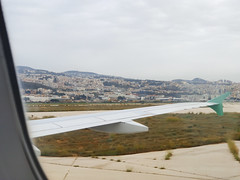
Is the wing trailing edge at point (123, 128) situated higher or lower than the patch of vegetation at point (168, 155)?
higher

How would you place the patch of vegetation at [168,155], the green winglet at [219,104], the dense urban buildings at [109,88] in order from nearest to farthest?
1. the dense urban buildings at [109,88]
2. the patch of vegetation at [168,155]
3. the green winglet at [219,104]

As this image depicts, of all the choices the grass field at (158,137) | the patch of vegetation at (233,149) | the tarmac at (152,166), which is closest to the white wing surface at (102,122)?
the grass field at (158,137)

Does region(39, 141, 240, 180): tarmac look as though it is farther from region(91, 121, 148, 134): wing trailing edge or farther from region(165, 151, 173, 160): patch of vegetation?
region(91, 121, 148, 134): wing trailing edge

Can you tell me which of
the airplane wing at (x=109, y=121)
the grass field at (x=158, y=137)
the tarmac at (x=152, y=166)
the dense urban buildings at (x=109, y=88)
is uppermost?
the dense urban buildings at (x=109, y=88)

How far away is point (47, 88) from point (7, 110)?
1052 mm

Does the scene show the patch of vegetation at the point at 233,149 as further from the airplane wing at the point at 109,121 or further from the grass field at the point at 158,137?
the airplane wing at the point at 109,121

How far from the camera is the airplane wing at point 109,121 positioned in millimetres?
2633

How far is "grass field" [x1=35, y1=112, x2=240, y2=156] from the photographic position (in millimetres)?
3211

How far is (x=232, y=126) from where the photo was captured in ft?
12.2

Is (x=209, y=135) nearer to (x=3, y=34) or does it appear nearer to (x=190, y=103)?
(x=190, y=103)

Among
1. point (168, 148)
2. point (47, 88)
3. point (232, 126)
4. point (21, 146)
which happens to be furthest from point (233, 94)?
point (21, 146)

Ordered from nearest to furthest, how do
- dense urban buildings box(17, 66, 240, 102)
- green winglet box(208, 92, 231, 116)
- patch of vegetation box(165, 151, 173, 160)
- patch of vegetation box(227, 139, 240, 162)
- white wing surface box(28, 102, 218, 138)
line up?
white wing surface box(28, 102, 218, 138) < dense urban buildings box(17, 66, 240, 102) < patch of vegetation box(227, 139, 240, 162) < patch of vegetation box(165, 151, 173, 160) < green winglet box(208, 92, 231, 116)

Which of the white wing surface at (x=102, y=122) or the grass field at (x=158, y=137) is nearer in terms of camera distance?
the white wing surface at (x=102, y=122)

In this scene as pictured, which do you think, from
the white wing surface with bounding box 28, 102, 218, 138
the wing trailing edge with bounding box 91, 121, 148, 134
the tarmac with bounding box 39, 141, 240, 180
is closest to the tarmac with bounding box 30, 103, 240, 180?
the tarmac with bounding box 39, 141, 240, 180
